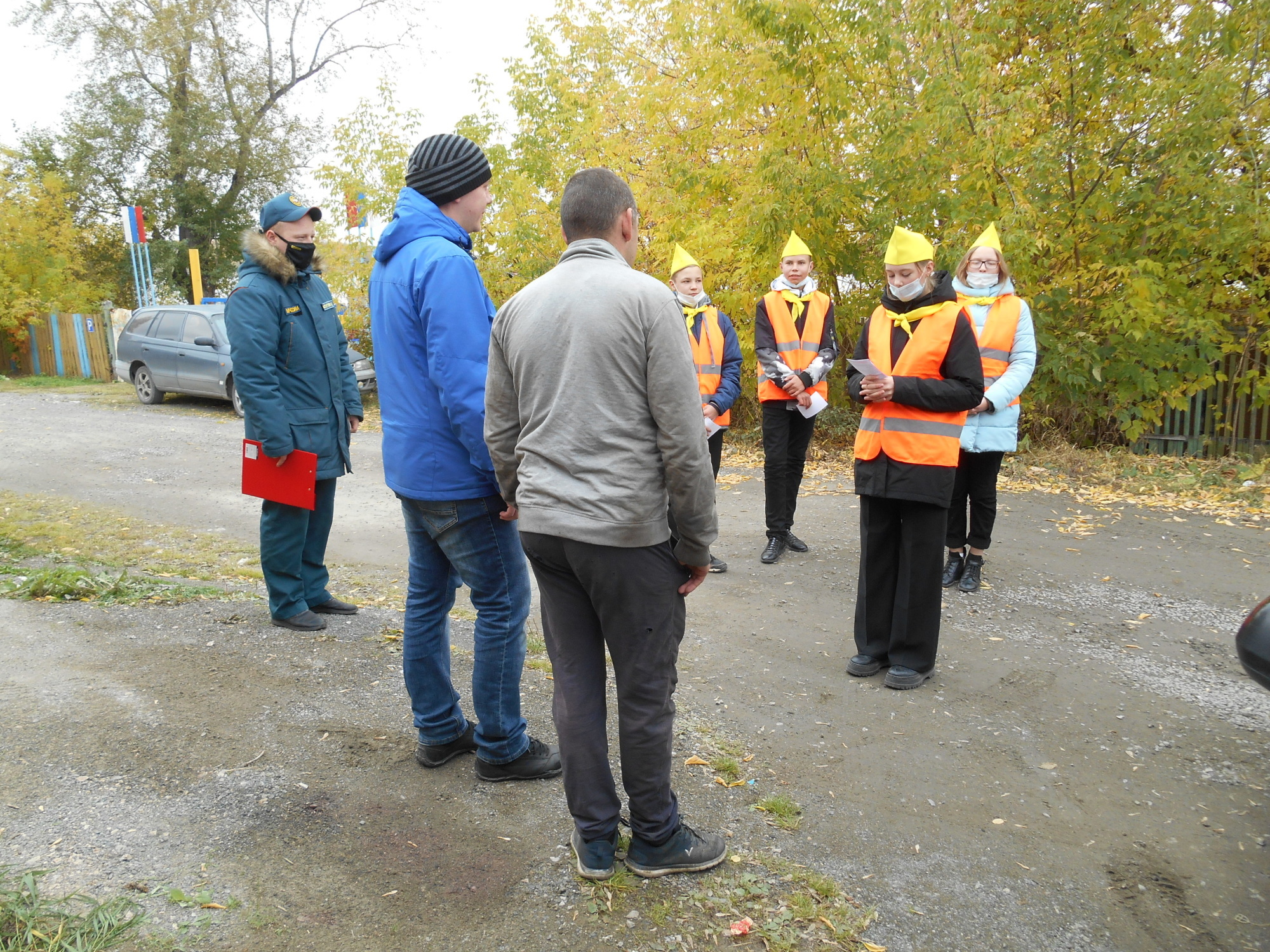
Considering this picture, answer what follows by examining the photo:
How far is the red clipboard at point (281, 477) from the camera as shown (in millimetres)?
4746

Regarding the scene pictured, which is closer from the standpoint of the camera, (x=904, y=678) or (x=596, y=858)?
(x=596, y=858)

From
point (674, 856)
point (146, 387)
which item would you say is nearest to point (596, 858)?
point (674, 856)

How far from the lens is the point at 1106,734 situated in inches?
157

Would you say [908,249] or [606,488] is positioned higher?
[908,249]

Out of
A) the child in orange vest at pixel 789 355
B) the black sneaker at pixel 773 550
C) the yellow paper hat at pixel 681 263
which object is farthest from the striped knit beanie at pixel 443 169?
the black sneaker at pixel 773 550

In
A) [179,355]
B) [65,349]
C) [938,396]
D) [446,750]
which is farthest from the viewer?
[65,349]

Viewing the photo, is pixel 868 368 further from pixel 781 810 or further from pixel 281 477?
pixel 281 477

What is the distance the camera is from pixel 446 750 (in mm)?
3508

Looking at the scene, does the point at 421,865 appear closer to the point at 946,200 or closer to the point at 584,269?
the point at 584,269

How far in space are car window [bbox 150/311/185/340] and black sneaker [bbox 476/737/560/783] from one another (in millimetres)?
14601

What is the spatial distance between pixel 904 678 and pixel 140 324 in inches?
632

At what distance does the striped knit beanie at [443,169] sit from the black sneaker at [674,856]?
225cm

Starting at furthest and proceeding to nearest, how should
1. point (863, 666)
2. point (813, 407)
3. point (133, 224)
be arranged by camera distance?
point (133, 224), point (813, 407), point (863, 666)

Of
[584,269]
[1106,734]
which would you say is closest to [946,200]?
[1106,734]
